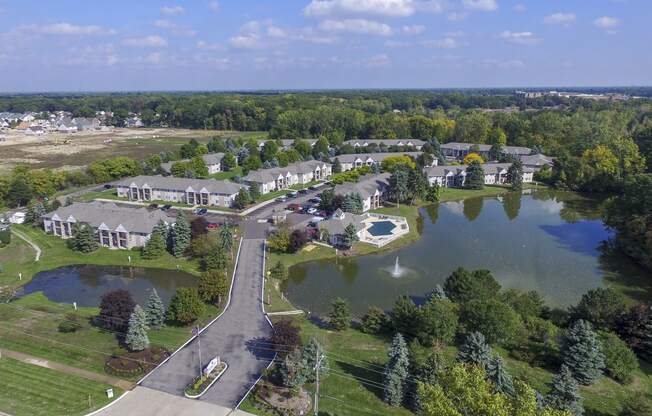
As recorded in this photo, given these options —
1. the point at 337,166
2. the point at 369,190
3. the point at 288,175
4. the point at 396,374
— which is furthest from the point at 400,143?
the point at 396,374

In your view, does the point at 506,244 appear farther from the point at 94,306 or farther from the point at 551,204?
the point at 94,306

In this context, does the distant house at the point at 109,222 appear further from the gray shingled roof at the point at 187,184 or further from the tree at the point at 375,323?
the tree at the point at 375,323

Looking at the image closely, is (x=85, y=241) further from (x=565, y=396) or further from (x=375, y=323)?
(x=565, y=396)

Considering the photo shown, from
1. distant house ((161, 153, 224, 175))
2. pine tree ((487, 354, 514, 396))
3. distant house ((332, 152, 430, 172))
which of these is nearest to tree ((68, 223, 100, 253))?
distant house ((161, 153, 224, 175))

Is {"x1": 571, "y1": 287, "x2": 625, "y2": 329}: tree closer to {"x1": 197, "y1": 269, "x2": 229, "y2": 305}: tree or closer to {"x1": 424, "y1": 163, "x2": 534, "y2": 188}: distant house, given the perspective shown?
{"x1": 197, "y1": 269, "x2": 229, "y2": 305}: tree

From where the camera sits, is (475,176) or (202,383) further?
(475,176)

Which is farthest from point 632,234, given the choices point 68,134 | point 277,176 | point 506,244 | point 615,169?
point 68,134
